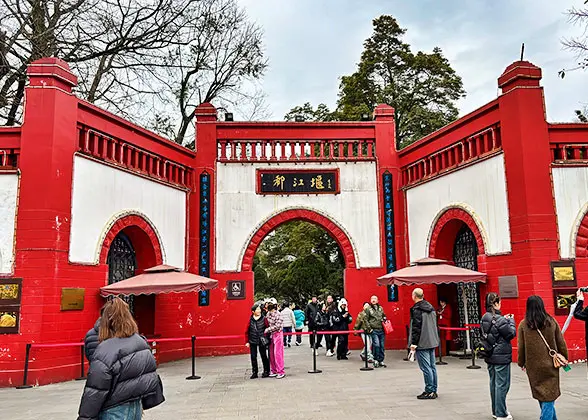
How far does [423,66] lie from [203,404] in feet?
67.8

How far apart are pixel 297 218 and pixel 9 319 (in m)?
7.98

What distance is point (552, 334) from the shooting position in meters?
5.32

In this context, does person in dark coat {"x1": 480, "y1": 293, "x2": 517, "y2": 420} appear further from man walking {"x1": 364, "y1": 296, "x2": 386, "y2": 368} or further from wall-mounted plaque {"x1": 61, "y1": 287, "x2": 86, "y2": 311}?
wall-mounted plaque {"x1": 61, "y1": 287, "x2": 86, "y2": 311}

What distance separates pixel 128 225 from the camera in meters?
11.8

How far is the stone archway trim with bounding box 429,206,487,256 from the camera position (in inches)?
455

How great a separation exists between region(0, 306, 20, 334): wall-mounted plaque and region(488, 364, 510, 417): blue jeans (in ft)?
26.5

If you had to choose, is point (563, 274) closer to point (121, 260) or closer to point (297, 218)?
point (297, 218)

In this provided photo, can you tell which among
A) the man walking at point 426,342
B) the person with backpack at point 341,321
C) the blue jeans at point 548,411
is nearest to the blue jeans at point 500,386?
the blue jeans at point 548,411

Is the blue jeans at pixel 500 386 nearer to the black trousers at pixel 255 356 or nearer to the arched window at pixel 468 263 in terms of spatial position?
the black trousers at pixel 255 356

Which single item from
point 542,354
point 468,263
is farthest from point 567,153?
point 542,354

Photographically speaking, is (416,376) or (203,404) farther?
(416,376)

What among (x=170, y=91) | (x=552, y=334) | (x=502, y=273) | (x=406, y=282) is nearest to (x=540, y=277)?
(x=502, y=273)

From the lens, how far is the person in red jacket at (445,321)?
41.7 feet

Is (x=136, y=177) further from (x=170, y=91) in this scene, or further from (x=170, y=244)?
(x=170, y=91)
